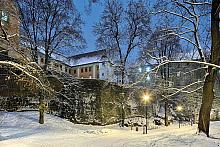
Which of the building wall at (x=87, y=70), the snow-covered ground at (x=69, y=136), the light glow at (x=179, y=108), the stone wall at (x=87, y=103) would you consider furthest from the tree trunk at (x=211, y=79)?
the building wall at (x=87, y=70)

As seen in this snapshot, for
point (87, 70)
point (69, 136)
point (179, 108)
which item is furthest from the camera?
point (87, 70)

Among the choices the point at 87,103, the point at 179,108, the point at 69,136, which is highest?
the point at 87,103

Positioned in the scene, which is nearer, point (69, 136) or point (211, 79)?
point (211, 79)

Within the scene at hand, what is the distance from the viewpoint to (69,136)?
59.6 feet

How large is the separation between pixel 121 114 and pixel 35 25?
14389 millimetres

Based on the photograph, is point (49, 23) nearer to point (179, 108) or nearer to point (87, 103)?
point (87, 103)

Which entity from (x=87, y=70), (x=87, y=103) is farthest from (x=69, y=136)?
(x=87, y=70)

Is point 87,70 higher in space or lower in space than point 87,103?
Answer: higher

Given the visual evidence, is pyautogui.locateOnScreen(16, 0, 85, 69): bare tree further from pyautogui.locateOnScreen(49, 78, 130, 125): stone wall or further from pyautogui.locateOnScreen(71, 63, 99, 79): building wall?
pyautogui.locateOnScreen(71, 63, 99, 79): building wall

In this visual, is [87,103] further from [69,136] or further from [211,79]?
[211,79]

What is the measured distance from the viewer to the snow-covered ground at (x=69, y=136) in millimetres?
12203

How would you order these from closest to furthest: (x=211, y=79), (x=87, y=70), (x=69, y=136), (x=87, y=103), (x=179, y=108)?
(x=211, y=79)
(x=69, y=136)
(x=87, y=103)
(x=179, y=108)
(x=87, y=70)

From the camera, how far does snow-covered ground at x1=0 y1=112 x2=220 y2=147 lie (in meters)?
12.2

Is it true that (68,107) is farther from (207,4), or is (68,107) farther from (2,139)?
(207,4)
